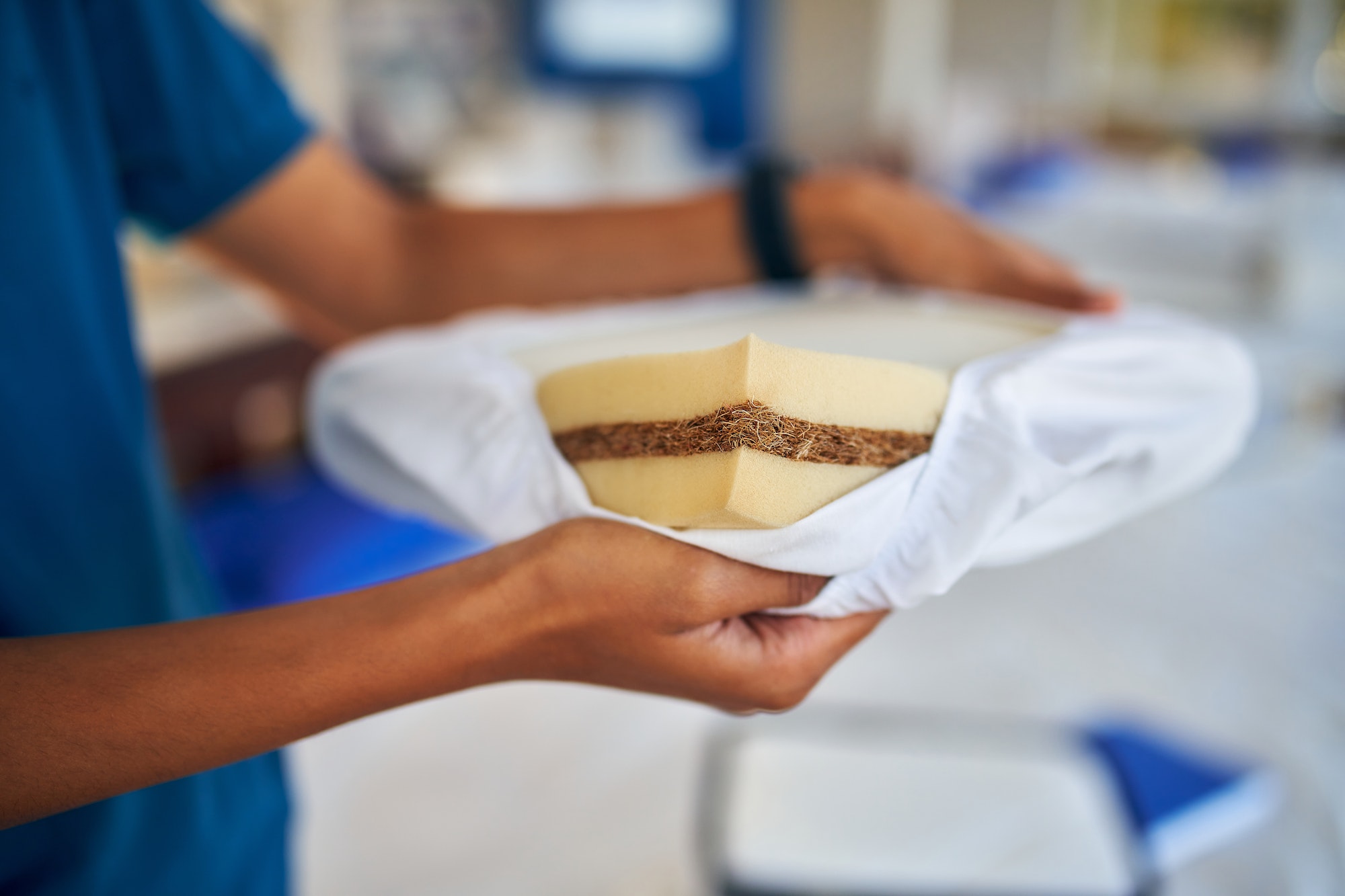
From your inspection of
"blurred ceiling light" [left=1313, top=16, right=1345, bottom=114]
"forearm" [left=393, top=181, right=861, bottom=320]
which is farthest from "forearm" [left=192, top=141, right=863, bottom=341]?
"blurred ceiling light" [left=1313, top=16, right=1345, bottom=114]

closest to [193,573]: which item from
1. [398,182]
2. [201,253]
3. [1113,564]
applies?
[201,253]

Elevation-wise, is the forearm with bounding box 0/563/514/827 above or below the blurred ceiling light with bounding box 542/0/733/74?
below

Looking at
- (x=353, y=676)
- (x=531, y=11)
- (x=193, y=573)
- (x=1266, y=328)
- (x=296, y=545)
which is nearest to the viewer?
(x=353, y=676)

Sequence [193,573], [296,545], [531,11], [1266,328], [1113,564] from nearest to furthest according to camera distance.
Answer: [193,573] → [1113,564] → [296,545] → [1266,328] → [531,11]

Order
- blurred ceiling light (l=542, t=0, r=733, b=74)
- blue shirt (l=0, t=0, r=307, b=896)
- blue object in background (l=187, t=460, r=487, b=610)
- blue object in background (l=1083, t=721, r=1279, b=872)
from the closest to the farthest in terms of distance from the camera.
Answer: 1. blue shirt (l=0, t=0, r=307, b=896)
2. blue object in background (l=1083, t=721, r=1279, b=872)
3. blue object in background (l=187, t=460, r=487, b=610)
4. blurred ceiling light (l=542, t=0, r=733, b=74)

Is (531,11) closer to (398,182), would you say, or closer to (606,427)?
(398,182)

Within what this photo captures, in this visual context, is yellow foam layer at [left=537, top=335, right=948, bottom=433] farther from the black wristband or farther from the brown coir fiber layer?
the black wristband

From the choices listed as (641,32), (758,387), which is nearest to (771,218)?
(758,387)

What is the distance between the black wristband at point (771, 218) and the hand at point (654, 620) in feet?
1.07

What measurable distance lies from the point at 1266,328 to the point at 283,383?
7.19ft

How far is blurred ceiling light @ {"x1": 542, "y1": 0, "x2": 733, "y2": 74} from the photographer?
16.0 ft

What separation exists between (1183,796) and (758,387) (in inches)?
27.5

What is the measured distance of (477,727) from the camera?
36.4 inches

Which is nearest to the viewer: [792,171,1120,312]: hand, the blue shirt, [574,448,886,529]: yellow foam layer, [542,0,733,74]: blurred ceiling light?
[574,448,886,529]: yellow foam layer
